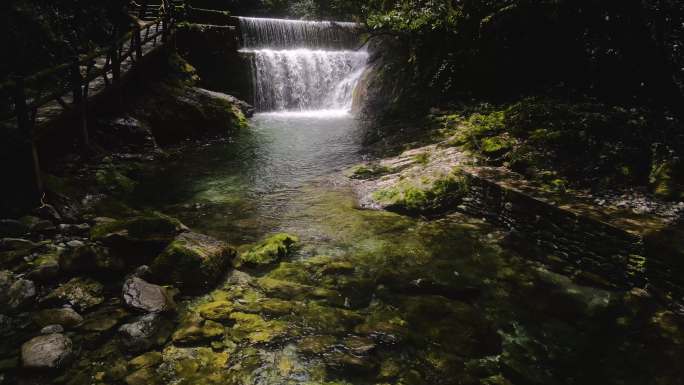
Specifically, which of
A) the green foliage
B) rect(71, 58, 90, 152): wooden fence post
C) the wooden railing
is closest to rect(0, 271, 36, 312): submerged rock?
the wooden railing

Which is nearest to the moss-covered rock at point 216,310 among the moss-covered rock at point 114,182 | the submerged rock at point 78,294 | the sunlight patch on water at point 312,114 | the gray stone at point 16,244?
the submerged rock at point 78,294

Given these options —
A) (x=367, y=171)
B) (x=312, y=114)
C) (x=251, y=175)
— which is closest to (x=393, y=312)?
(x=367, y=171)

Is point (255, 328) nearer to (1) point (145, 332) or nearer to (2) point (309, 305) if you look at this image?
(2) point (309, 305)

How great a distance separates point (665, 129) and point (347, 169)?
18.4 feet

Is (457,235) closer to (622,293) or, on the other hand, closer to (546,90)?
(622,293)

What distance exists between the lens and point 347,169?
8.23 metres

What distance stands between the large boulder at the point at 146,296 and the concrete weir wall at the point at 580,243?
4.18 meters

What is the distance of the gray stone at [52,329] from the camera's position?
3099mm

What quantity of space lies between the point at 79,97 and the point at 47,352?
5190 millimetres

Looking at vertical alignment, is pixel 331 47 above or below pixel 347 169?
above

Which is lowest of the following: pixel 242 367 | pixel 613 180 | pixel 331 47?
pixel 242 367

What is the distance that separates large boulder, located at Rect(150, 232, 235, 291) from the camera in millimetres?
3945

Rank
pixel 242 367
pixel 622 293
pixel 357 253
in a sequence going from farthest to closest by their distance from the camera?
pixel 357 253 → pixel 622 293 → pixel 242 367

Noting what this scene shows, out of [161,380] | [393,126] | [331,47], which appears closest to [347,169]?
[393,126]
